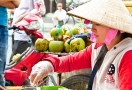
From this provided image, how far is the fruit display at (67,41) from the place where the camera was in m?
2.95

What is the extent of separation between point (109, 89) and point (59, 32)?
160 cm

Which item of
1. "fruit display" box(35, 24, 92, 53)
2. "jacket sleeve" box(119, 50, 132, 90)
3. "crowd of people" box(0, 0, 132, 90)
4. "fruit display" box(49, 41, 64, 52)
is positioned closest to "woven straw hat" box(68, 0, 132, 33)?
"crowd of people" box(0, 0, 132, 90)

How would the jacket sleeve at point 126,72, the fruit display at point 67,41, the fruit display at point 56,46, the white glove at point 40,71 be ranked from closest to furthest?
the jacket sleeve at point 126,72, the white glove at point 40,71, the fruit display at point 67,41, the fruit display at point 56,46

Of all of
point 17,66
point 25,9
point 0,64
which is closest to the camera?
point 0,64

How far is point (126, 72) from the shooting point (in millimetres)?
1614

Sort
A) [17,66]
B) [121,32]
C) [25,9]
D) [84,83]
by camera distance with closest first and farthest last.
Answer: [121,32]
[84,83]
[17,66]
[25,9]

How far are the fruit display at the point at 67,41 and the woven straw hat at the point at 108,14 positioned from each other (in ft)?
3.77

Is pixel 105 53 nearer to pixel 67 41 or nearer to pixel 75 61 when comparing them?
pixel 75 61

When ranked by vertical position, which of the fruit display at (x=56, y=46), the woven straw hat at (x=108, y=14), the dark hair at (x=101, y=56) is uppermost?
the woven straw hat at (x=108, y=14)

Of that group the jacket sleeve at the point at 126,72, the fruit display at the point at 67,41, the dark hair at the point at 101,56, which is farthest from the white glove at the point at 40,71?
the fruit display at the point at 67,41

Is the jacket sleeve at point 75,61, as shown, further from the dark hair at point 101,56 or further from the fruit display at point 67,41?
the fruit display at point 67,41

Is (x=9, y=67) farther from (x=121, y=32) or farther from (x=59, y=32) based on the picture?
(x=121, y=32)

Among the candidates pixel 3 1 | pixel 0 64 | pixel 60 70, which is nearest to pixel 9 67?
pixel 0 64

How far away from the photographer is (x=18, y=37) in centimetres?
430
